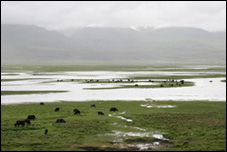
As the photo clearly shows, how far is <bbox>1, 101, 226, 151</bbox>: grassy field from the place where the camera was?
23469 mm

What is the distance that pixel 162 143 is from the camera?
24609 mm

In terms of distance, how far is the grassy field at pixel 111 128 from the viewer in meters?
23.5

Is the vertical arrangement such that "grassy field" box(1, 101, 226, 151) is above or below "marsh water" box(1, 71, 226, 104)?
below

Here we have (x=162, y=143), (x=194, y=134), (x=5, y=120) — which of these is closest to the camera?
(x=162, y=143)

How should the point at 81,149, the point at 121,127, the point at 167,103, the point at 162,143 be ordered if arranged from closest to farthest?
1. the point at 81,149
2. the point at 162,143
3. the point at 121,127
4. the point at 167,103

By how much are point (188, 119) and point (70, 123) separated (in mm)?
10855

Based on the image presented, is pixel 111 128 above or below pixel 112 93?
below

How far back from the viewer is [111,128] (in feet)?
96.0

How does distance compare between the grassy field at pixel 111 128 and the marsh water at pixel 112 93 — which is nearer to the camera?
the grassy field at pixel 111 128

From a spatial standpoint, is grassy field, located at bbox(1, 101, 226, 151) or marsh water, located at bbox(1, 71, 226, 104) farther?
marsh water, located at bbox(1, 71, 226, 104)

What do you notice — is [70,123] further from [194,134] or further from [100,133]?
[194,134]

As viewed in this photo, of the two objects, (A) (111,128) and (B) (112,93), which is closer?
(A) (111,128)

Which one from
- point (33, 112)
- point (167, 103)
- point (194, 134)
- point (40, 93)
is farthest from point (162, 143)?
point (40, 93)

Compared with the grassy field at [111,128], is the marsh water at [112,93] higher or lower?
higher
